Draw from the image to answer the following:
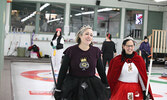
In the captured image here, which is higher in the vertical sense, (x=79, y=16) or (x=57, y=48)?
(x=79, y=16)

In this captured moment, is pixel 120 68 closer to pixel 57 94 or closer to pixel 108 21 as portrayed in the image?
pixel 57 94

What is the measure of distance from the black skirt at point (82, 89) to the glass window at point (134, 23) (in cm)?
1526

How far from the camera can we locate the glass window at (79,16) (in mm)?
17312

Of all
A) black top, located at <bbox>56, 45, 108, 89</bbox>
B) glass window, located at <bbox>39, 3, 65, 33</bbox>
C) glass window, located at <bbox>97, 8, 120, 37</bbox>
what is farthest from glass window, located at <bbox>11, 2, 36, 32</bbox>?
black top, located at <bbox>56, 45, 108, 89</bbox>

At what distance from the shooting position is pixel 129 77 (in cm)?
382

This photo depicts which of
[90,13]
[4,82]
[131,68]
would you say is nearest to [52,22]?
[90,13]

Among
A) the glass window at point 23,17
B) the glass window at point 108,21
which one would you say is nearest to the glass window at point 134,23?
the glass window at point 108,21

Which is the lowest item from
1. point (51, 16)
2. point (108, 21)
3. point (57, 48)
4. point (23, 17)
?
point (57, 48)

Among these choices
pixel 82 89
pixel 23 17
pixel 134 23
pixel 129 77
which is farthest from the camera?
pixel 134 23

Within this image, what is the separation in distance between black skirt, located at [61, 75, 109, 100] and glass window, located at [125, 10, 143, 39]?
15.3m

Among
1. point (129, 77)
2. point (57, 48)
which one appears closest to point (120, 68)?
Result: point (129, 77)

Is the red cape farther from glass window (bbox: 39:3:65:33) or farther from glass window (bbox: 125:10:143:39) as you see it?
glass window (bbox: 125:10:143:39)

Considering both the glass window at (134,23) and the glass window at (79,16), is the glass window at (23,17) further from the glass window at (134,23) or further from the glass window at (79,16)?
the glass window at (134,23)

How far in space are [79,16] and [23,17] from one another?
3532mm
